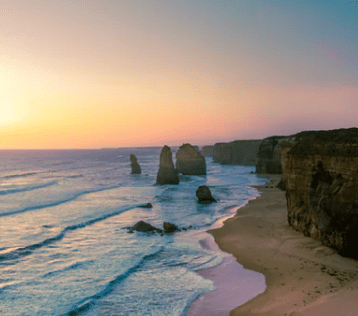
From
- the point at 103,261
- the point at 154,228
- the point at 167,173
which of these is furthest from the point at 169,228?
the point at 167,173

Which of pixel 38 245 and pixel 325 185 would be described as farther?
pixel 38 245

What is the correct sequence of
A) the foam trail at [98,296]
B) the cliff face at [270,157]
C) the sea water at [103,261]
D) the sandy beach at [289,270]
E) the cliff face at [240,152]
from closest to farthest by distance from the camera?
1. the sandy beach at [289,270]
2. the foam trail at [98,296]
3. the sea water at [103,261]
4. the cliff face at [270,157]
5. the cliff face at [240,152]

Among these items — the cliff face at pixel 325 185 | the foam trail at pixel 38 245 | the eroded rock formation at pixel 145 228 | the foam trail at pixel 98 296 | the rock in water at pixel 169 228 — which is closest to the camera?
the foam trail at pixel 98 296

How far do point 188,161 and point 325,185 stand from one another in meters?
57.0

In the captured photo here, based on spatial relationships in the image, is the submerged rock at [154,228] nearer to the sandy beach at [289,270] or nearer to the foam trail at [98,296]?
the sandy beach at [289,270]

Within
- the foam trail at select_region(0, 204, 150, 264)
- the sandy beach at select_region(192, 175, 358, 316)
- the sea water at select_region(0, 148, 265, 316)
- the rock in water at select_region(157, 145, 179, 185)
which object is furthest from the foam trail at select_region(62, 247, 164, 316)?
the rock in water at select_region(157, 145, 179, 185)

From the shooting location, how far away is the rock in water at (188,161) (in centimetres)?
7231

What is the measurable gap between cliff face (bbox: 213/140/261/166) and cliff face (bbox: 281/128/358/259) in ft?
303

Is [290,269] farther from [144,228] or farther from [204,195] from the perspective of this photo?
[204,195]

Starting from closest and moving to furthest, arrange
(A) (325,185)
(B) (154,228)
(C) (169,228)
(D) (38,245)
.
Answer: (A) (325,185) < (D) (38,245) < (C) (169,228) < (B) (154,228)

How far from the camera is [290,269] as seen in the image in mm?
14570

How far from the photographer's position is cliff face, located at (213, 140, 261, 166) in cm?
11119

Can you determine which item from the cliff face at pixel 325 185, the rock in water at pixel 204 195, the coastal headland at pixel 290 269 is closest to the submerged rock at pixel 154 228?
the coastal headland at pixel 290 269

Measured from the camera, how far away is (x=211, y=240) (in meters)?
21.2
